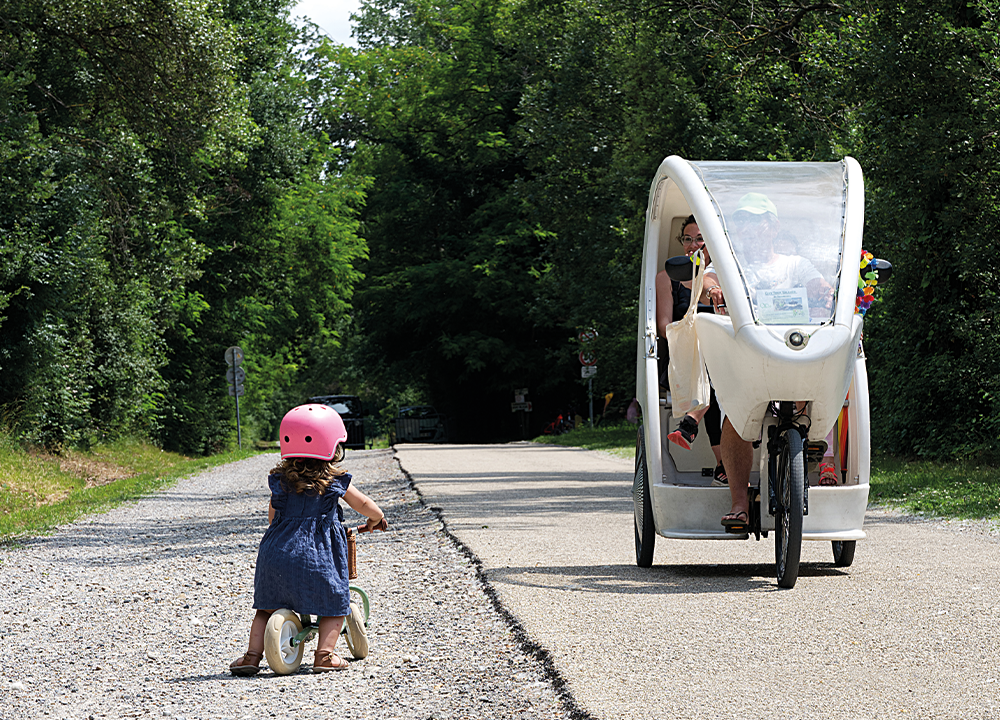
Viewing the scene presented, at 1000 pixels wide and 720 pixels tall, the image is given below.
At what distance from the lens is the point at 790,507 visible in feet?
24.1

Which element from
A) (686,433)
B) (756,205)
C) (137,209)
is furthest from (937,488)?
(137,209)

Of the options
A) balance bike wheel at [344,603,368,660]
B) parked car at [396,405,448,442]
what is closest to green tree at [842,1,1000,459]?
balance bike wheel at [344,603,368,660]

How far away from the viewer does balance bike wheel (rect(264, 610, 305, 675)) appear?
18.4 ft

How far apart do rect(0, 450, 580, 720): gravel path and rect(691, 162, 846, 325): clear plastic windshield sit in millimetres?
2458

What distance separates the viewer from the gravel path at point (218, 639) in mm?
5168

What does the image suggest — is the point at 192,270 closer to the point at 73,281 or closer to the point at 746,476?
the point at 73,281

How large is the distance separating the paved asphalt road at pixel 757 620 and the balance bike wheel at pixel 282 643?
118 centimetres

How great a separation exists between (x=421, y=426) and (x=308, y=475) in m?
47.7

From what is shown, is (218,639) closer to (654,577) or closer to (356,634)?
(356,634)

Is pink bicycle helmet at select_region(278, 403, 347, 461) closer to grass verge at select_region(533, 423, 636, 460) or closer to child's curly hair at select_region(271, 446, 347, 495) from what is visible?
child's curly hair at select_region(271, 446, 347, 495)

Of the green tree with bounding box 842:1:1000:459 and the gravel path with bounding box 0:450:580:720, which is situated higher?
the green tree with bounding box 842:1:1000:459

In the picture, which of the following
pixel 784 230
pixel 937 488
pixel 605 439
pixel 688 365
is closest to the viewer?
pixel 784 230

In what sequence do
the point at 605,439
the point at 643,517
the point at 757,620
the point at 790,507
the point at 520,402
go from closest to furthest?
the point at 757,620 → the point at 790,507 → the point at 643,517 → the point at 605,439 → the point at 520,402

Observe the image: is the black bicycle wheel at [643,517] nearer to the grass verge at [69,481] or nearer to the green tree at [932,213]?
the grass verge at [69,481]
